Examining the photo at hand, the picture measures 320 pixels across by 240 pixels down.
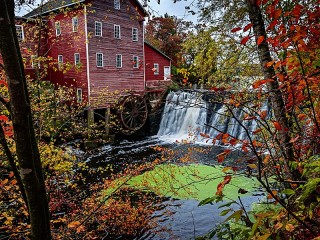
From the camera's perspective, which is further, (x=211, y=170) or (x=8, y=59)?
(x=211, y=170)

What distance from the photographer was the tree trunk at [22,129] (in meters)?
1.25

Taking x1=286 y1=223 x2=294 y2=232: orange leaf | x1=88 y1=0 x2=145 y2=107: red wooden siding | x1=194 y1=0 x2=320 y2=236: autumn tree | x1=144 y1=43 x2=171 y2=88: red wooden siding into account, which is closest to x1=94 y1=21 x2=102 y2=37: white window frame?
x1=88 y1=0 x2=145 y2=107: red wooden siding

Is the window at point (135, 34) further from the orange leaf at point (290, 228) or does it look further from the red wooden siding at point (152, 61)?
the orange leaf at point (290, 228)

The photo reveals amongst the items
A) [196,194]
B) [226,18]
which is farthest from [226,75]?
[196,194]

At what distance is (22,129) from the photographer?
1.31 metres

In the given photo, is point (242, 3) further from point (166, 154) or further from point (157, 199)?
point (166, 154)

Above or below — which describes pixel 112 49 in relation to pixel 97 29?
below

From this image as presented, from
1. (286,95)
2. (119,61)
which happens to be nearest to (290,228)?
(286,95)

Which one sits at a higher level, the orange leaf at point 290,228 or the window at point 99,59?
the window at point 99,59

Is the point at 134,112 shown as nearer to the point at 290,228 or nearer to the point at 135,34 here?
the point at 135,34

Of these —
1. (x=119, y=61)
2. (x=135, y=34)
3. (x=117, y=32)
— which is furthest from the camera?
(x=135, y=34)

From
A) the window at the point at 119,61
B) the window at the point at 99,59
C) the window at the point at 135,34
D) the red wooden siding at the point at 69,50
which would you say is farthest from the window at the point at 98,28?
the window at the point at 135,34

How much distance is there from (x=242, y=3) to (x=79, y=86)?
17.1 metres

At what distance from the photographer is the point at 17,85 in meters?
1.29
